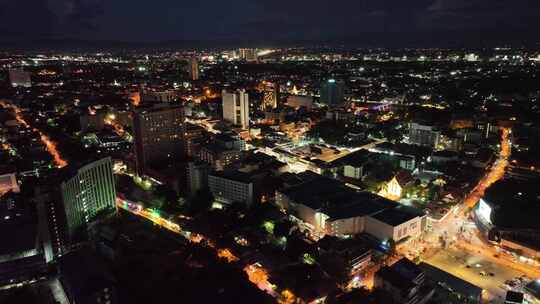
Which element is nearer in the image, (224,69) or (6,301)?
(6,301)

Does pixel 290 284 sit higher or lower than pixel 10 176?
lower

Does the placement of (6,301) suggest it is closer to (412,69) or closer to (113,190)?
(113,190)

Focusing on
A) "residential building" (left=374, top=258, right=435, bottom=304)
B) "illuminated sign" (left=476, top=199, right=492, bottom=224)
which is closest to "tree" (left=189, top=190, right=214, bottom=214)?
"residential building" (left=374, top=258, right=435, bottom=304)

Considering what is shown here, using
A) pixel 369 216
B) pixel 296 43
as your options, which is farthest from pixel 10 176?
pixel 296 43

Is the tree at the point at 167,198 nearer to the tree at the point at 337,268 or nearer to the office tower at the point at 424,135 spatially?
the tree at the point at 337,268

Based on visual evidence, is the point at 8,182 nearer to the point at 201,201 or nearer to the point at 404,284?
the point at 201,201

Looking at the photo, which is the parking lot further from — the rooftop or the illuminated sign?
the illuminated sign

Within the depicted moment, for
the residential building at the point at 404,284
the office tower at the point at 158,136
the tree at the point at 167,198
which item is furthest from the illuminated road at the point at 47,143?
the residential building at the point at 404,284

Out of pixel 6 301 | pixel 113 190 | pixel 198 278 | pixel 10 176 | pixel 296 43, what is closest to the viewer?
pixel 6 301
